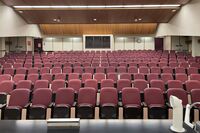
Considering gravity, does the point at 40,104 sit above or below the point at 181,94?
below

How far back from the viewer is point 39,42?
24.5 meters

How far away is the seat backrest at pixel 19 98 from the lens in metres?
5.41

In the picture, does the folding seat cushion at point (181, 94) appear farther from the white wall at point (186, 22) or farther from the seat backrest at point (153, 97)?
the white wall at point (186, 22)

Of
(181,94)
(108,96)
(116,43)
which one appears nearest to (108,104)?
(108,96)

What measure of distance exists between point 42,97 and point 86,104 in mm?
1093

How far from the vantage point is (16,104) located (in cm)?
540

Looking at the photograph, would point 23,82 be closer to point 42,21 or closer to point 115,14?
point 115,14

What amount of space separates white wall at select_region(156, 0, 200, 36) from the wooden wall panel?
400 cm

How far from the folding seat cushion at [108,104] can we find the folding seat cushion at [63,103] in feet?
2.43

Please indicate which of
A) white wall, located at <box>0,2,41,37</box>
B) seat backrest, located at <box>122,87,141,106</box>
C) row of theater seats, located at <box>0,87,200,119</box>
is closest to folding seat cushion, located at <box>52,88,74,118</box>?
row of theater seats, located at <box>0,87,200,119</box>

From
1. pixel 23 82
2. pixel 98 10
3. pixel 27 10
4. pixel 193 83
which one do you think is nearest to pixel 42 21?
pixel 27 10

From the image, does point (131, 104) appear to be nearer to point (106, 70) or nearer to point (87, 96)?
point (87, 96)

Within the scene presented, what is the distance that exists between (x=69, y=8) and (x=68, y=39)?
10154mm

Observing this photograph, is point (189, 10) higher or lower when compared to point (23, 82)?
higher
